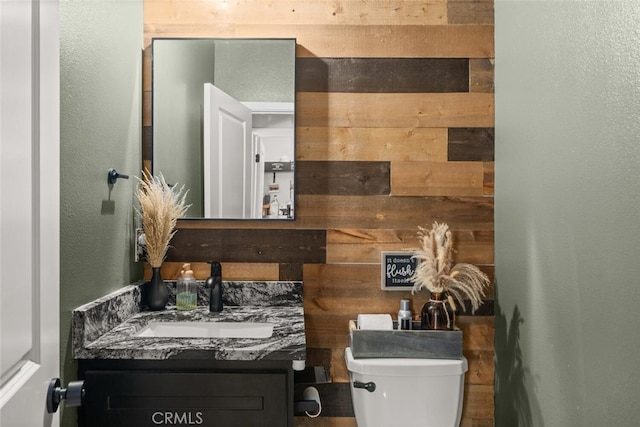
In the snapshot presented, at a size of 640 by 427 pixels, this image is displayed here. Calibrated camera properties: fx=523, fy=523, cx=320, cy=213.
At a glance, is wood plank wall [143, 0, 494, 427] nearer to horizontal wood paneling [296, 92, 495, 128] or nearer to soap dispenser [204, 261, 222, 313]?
horizontal wood paneling [296, 92, 495, 128]

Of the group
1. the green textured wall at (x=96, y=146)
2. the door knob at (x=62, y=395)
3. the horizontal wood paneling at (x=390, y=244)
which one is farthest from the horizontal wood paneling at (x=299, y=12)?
the door knob at (x=62, y=395)

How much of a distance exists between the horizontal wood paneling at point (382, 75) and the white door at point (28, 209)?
127cm

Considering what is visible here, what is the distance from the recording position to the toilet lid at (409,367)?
1827 millimetres

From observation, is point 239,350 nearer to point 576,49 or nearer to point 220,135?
point 220,135

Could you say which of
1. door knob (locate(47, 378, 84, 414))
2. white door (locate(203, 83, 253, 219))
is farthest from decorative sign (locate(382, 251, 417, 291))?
door knob (locate(47, 378, 84, 414))

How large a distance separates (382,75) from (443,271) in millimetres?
825

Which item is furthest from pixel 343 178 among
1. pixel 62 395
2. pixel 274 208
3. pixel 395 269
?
pixel 62 395

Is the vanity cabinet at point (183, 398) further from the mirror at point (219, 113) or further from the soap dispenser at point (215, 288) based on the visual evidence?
the mirror at point (219, 113)

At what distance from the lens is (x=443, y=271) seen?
1.96 m

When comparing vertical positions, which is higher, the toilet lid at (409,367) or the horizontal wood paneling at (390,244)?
the horizontal wood paneling at (390,244)

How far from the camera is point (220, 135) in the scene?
210cm

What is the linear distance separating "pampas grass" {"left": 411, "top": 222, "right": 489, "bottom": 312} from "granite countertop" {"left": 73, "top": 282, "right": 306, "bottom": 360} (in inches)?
19.4

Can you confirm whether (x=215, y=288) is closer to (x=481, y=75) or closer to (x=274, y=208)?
(x=274, y=208)

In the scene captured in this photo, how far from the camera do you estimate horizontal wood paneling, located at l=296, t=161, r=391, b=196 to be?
2135mm
